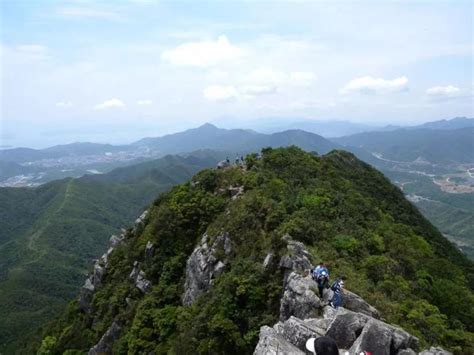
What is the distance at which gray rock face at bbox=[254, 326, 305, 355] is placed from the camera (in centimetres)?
1462

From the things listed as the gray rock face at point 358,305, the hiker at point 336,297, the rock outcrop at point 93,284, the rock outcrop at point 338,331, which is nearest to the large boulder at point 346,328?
the rock outcrop at point 338,331

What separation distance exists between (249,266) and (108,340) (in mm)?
19970

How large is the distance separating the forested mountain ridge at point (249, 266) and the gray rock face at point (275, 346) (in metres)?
6.25

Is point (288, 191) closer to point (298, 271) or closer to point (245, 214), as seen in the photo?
point (245, 214)

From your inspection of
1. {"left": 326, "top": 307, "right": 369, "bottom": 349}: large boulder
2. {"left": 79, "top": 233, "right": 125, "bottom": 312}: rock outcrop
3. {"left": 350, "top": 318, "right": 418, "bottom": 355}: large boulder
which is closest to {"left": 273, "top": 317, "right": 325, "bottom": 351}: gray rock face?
{"left": 326, "top": 307, "right": 369, "bottom": 349}: large boulder

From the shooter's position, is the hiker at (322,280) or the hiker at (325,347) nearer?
the hiker at (325,347)

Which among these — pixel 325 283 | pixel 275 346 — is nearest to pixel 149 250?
pixel 325 283

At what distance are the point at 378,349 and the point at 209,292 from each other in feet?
52.6

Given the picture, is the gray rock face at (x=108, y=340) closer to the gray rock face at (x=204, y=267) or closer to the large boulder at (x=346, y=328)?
the gray rock face at (x=204, y=267)

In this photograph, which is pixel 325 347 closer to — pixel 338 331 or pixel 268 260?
pixel 338 331

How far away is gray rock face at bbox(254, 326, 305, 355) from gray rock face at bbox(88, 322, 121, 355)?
85.1 feet

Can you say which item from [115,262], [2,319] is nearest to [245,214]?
[115,262]

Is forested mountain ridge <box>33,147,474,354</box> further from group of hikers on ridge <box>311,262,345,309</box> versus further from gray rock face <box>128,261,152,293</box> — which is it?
group of hikers on ridge <box>311,262,345,309</box>

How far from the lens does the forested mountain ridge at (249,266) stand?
2359cm
